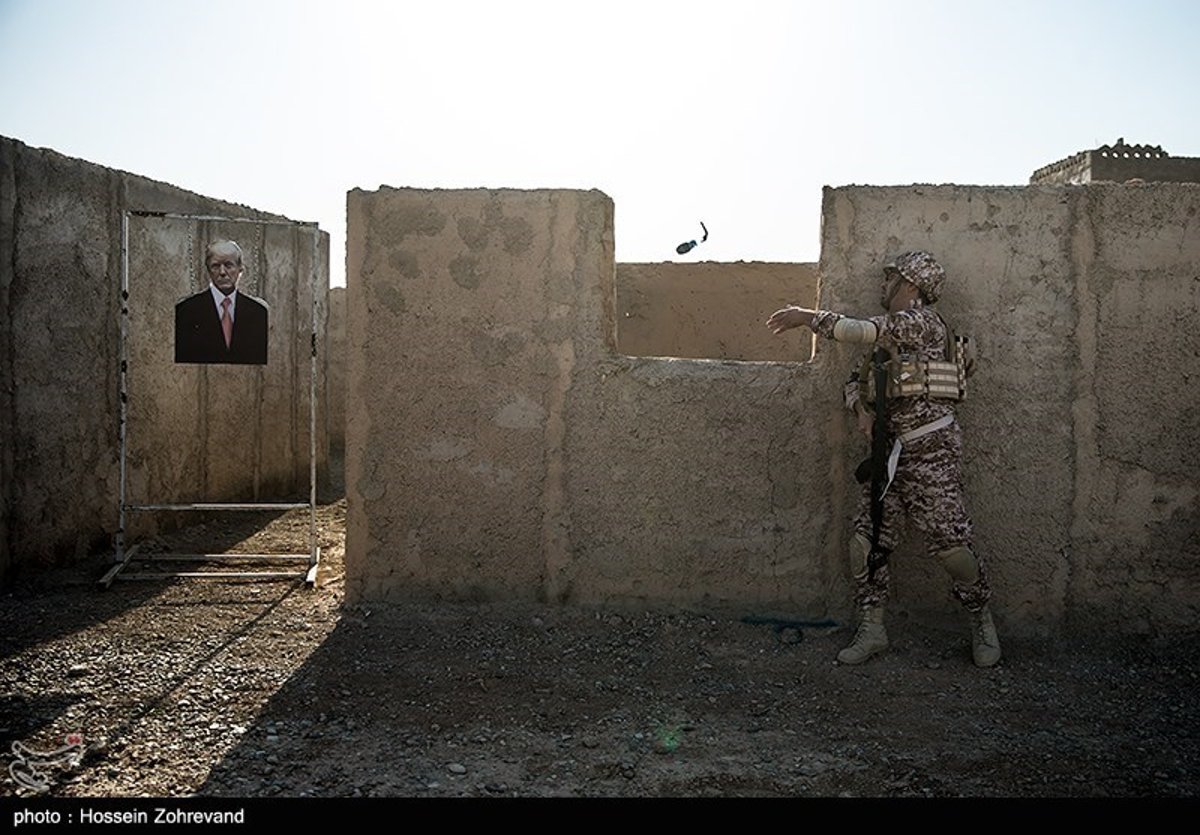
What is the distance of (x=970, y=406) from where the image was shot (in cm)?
395

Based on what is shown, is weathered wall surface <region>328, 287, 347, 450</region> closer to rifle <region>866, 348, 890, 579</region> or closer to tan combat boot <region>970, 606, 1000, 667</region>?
rifle <region>866, 348, 890, 579</region>

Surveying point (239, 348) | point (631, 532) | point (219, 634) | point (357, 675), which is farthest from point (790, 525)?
point (239, 348)

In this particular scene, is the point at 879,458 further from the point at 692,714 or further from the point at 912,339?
the point at 692,714

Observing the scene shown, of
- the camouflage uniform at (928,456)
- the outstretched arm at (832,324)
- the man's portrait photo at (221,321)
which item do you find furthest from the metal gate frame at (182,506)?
the camouflage uniform at (928,456)

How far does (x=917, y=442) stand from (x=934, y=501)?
23 cm

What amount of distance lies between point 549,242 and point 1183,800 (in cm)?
305

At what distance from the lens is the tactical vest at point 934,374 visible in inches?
142

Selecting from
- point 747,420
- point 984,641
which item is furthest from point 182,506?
point 984,641

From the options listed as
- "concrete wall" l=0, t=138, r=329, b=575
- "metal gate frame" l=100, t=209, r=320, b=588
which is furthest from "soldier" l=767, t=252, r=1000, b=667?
"concrete wall" l=0, t=138, r=329, b=575

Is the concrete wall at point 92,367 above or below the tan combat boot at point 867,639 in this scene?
above

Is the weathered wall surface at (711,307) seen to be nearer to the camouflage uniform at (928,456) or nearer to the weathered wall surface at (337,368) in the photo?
the camouflage uniform at (928,456)

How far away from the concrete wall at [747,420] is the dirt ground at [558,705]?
0.23 m

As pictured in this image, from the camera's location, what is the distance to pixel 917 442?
3648mm

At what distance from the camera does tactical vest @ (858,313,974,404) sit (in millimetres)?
3604
